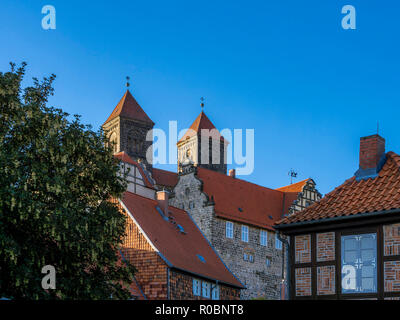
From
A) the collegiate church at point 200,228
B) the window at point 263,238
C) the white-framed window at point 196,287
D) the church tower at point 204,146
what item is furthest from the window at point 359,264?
the church tower at point 204,146

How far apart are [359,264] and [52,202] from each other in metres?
10.6

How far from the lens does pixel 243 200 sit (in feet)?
220

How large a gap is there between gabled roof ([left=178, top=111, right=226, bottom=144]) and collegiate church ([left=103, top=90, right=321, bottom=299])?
9.93 metres

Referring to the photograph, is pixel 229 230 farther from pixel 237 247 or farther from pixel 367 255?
pixel 367 255

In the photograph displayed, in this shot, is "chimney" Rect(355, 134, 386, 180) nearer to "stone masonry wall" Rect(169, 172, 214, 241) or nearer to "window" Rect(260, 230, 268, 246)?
"stone masonry wall" Rect(169, 172, 214, 241)

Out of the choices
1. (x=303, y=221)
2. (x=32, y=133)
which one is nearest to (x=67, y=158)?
(x=32, y=133)

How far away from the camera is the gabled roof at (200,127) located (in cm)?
11500

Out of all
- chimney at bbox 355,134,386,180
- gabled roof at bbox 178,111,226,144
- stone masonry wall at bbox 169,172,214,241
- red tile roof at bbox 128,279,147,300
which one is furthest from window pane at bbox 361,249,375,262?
gabled roof at bbox 178,111,226,144

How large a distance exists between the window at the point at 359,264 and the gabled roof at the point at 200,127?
91.9 metres

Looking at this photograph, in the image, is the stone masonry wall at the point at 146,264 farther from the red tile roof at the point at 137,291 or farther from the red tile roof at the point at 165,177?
the red tile roof at the point at 165,177

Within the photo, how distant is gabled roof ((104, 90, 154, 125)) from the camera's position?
10794 cm

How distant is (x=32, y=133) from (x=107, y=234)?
4.44 meters
